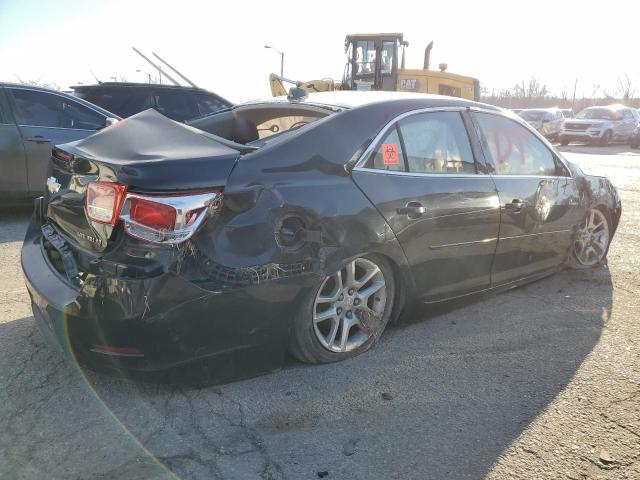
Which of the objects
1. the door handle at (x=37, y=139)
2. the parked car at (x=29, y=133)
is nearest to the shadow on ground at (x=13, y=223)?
the parked car at (x=29, y=133)

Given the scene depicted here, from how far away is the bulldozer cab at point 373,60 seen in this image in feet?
45.9

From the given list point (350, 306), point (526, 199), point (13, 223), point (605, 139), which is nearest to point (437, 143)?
point (526, 199)

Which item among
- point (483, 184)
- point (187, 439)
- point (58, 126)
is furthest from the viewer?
point (58, 126)

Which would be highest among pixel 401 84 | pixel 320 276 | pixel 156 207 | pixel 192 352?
pixel 401 84

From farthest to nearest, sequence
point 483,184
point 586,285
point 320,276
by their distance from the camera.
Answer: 1. point 586,285
2. point 483,184
3. point 320,276

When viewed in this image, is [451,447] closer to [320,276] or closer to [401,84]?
[320,276]

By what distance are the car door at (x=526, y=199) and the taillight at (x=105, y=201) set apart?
99.3 inches

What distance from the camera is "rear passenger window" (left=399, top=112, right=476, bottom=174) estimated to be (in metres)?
3.36

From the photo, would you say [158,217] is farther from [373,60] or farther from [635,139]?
[635,139]

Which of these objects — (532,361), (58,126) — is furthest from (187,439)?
(58,126)

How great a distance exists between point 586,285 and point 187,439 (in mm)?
3684

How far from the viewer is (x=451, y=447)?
2420 millimetres

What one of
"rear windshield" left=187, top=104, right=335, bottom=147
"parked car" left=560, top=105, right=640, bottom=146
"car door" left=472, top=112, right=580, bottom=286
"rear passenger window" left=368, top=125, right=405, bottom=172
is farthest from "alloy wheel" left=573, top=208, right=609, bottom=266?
"parked car" left=560, top=105, right=640, bottom=146

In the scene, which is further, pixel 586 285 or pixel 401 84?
pixel 401 84
